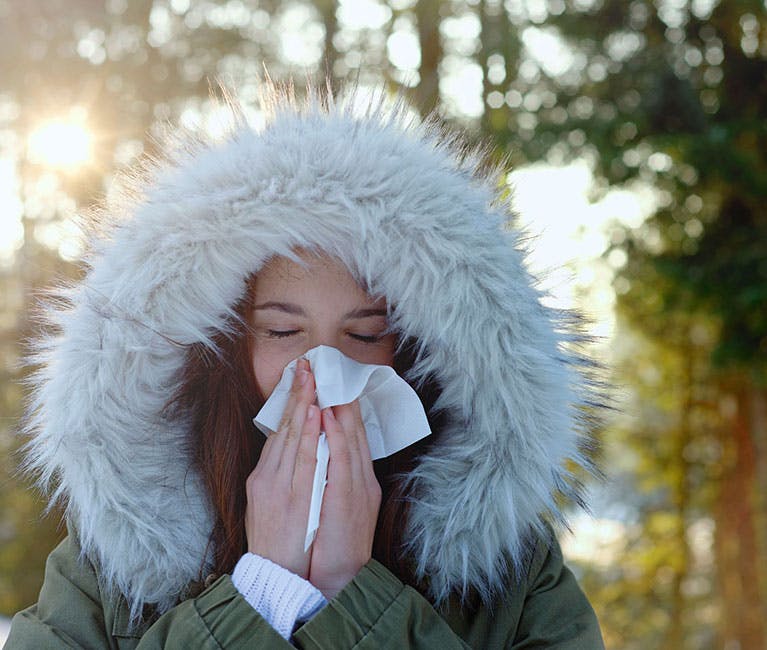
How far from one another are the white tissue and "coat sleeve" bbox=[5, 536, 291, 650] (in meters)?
0.22

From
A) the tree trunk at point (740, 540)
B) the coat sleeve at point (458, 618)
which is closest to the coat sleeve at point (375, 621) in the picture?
the coat sleeve at point (458, 618)

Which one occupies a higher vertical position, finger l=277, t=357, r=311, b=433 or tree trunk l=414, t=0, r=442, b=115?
tree trunk l=414, t=0, r=442, b=115

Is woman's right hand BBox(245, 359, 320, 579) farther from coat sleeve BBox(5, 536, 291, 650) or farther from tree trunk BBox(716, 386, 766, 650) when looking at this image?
tree trunk BBox(716, 386, 766, 650)

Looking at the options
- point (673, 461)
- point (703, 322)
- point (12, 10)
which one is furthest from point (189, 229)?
point (673, 461)

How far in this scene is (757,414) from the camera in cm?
693

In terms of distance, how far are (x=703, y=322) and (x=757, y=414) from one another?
101 centimetres

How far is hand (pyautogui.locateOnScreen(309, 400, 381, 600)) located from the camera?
1625 millimetres

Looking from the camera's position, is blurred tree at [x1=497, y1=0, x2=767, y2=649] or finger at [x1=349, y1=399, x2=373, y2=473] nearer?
finger at [x1=349, y1=399, x2=373, y2=473]

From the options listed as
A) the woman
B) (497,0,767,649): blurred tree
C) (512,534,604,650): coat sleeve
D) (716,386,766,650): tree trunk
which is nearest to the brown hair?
the woman

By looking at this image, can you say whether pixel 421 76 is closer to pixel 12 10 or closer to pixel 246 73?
pixel 246 73

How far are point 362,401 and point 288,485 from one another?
26cm

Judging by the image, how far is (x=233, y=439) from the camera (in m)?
1.84

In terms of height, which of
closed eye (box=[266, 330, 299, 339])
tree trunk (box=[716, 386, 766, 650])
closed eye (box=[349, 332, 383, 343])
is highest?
closed eye (box=[266, 330, 299, 339])

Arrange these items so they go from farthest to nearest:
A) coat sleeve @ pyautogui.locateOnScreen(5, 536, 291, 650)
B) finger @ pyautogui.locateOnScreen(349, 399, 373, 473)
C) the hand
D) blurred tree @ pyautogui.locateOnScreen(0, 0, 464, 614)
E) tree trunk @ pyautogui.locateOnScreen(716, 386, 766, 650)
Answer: tree trunk @ pyautogui.locateOnScreen(716, 386, 766, 650), blurred tree @ pyautogui.locateOnScreen(0, 0, 464, 614), finger @ pyautogui.locateOnScreen(349, 399, 373, 473), the hand, coat sleeve @ pyautogui.locateOnScreen(5, 536, 291, 650)
